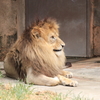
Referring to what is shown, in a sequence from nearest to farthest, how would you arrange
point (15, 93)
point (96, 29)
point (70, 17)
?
point (15, 93) < point (70, 17) < point (96, 29)

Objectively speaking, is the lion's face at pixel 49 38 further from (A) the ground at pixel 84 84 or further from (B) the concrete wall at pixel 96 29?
(B) the concrete wall at pixel 96 29

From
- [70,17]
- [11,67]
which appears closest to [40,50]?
[11,67]

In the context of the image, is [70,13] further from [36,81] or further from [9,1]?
[36,81]

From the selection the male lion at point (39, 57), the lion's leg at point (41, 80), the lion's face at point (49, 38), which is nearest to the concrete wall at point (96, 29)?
the male lion at point (39, 57)

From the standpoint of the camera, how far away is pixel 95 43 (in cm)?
868

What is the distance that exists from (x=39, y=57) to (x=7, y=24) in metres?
2.86

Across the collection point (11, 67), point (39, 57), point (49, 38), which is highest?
point (49, 38)

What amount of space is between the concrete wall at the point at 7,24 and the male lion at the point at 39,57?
2375 mm

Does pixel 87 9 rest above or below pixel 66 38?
above

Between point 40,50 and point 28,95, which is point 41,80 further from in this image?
point 28,95

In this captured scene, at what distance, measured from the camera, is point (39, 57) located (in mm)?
4496

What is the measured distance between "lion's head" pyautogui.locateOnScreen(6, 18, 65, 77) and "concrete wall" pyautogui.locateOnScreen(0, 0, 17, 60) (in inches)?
96.2

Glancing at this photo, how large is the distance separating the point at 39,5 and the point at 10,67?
11.9ft

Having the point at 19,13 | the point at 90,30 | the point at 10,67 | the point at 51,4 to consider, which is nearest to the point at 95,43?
the point at 90,30
